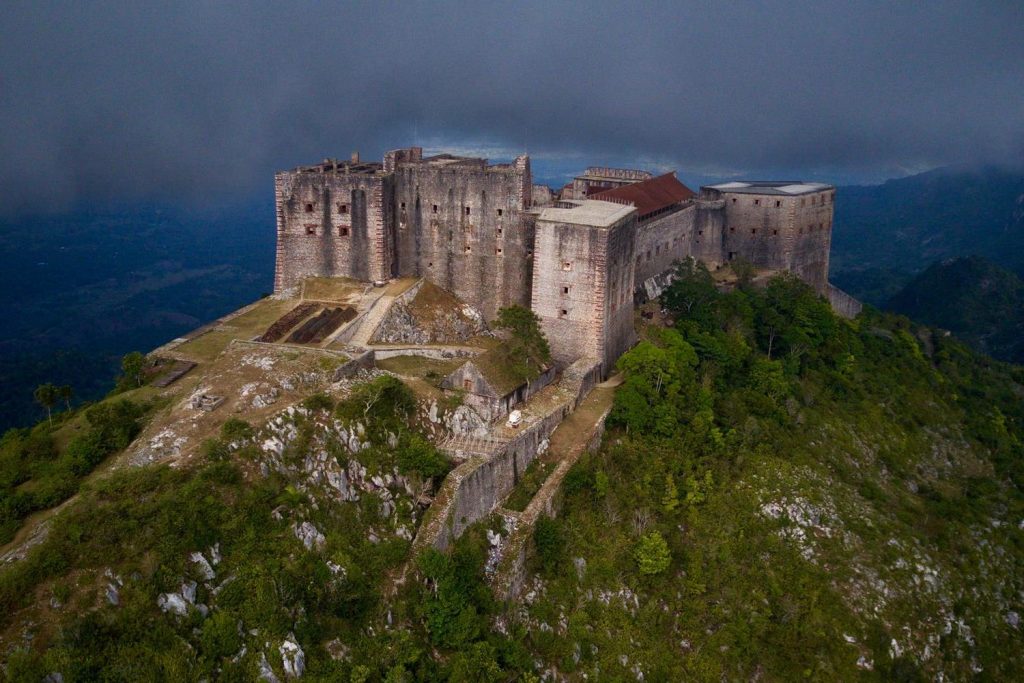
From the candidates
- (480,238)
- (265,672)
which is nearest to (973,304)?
(480,238)

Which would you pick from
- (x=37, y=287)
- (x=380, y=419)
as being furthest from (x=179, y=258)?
(x=380, y=419)

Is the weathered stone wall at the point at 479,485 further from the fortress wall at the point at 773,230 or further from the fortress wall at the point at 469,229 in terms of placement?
the fortress wall at the point at 773,230

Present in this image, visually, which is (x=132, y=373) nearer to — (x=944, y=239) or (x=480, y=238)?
(x=480, y=238)

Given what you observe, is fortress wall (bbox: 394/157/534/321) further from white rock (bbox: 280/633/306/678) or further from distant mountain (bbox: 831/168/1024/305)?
distant mountain (bbox: 831/168/1024/305)

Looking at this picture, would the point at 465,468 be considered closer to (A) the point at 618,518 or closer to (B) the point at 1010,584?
(A) the point at 618,518

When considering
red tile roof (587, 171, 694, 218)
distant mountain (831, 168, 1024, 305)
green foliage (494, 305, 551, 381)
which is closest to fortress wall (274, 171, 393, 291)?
green foliage (494, 305, 551, 381)

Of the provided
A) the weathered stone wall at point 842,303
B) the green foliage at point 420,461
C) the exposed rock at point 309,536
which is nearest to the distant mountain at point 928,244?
the weathered stone wall at point 842,303

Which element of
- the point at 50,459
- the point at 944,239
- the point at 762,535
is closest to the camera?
the point at 50,459

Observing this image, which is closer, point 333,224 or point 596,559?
point 596,559
